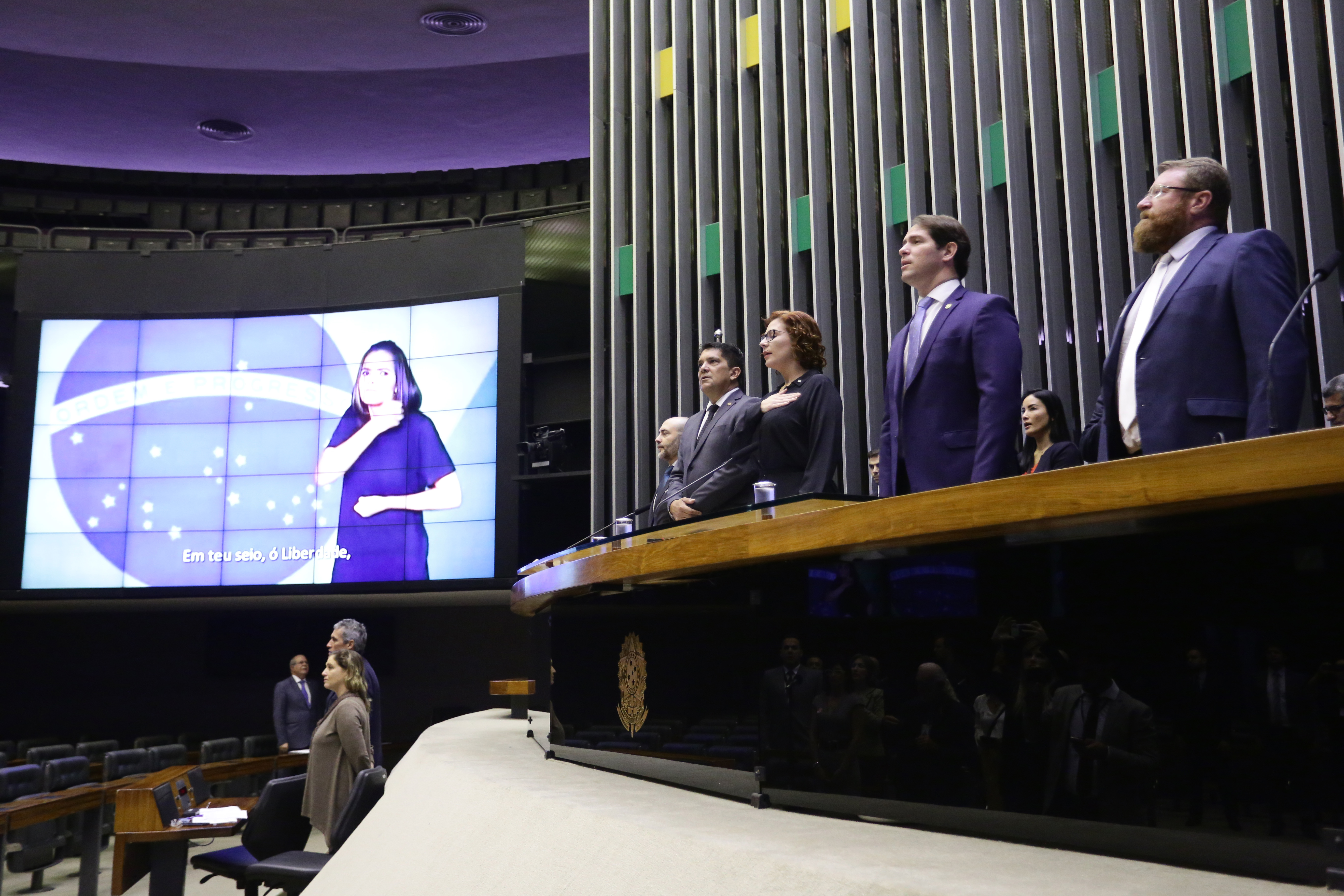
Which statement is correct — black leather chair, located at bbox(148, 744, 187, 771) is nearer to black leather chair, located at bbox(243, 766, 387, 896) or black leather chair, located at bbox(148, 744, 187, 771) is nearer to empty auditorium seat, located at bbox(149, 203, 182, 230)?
black leather chair, located at bbox(243, 766, 387, 896)

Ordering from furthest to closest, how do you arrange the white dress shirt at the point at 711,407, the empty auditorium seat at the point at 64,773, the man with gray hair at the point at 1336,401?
the empty auditorium seat at the point at 64,773 → the man with gray hair at the point at 1336,401 → the white dress shirt at the point at 711,407

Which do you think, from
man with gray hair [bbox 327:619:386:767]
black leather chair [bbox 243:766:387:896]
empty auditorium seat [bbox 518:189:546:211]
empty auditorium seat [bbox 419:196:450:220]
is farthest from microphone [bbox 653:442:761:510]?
empty auditorium seat [bbox 419:196:450:220]

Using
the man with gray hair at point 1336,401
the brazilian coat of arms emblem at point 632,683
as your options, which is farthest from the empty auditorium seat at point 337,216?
the brazilian coat of arms emblem at point 632,683

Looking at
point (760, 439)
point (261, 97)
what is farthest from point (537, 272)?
point (760, 439)

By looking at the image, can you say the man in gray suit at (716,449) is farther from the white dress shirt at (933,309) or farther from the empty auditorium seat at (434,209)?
the empty auditorium seat at (434,209)

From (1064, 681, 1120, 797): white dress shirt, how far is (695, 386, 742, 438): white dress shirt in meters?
1.54

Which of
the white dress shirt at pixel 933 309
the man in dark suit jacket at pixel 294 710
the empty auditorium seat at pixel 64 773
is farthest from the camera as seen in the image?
the man in dark suit jacket at pixel 294 710

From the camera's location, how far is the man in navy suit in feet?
6.63

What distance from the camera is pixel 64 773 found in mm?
6922

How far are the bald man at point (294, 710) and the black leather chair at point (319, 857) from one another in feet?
15.5

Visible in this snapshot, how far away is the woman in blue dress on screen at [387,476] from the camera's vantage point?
944cm

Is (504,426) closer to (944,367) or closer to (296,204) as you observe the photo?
(296,204)

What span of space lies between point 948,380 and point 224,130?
12.6m

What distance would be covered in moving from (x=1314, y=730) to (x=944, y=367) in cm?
110
